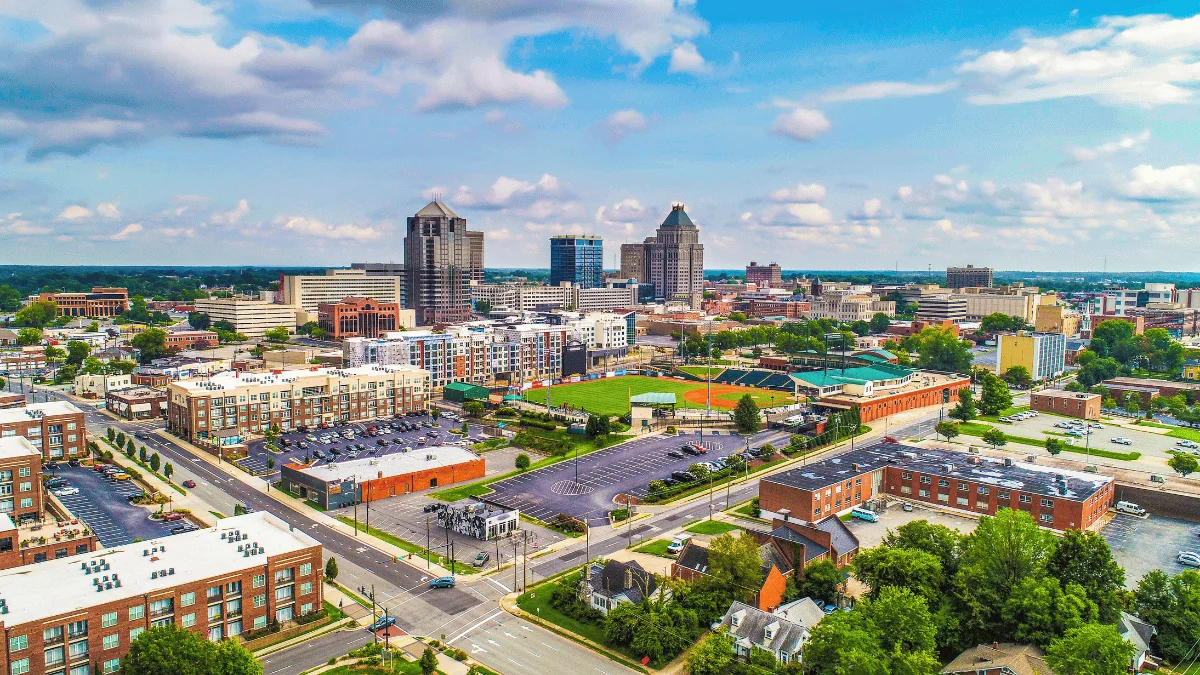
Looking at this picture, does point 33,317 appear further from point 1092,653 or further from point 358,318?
point 1092,653

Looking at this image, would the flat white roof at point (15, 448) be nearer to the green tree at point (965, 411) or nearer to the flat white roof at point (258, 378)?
the flat white roof at point (258, 378)

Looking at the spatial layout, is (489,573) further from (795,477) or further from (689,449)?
(689,449)

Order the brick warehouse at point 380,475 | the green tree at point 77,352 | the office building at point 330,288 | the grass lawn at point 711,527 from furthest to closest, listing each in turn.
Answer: the office building at point 330,288, the green tree at point 77,352, the brick warehouse at point 380,475, the grass lawn at point 711,527

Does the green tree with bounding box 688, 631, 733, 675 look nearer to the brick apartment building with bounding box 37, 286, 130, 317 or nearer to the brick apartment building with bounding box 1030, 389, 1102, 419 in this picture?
the brick apartment building with bounding box 1030, 389, 1102, 419

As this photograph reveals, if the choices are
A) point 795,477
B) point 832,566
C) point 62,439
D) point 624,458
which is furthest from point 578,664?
point 62,439

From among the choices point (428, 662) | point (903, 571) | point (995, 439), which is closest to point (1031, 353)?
point (995, 439)

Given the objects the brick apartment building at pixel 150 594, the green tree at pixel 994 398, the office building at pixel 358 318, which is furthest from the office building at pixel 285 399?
the green tree at pixel 994 398

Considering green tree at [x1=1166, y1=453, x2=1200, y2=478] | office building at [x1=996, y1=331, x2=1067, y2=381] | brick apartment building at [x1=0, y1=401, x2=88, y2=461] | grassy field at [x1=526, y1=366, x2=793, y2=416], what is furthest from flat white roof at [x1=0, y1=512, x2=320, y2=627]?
office building at [x1=996, y1=331, x2=1067, y2=381]
